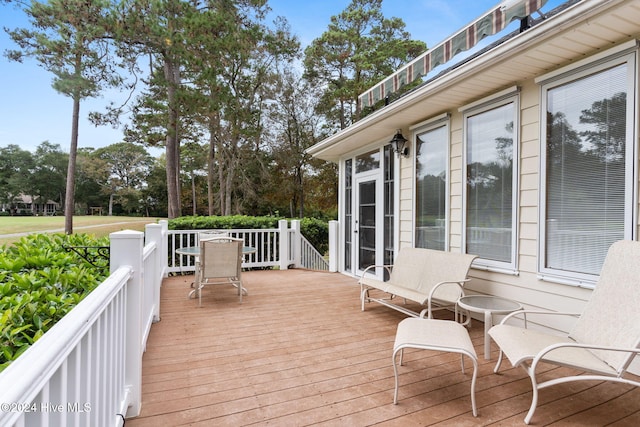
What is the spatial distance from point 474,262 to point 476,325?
28.1 inches

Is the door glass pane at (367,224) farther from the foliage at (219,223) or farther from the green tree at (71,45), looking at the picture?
the green tree at (71,45)

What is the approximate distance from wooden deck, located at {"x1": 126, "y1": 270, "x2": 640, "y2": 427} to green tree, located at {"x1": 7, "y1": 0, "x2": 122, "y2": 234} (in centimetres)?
977

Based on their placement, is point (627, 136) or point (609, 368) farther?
point (627, 136)

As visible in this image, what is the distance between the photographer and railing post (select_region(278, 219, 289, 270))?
7531 mm

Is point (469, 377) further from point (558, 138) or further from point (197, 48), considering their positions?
point (197, 48)

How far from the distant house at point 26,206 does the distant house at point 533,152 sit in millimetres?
38681

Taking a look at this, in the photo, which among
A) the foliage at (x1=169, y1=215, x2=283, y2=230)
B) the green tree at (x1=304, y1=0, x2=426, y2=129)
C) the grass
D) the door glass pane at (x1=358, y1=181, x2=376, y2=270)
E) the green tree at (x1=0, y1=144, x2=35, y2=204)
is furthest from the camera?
the green tree at (x1=0, y1=144, x2=35, y2=204)

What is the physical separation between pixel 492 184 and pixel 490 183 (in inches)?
1.1

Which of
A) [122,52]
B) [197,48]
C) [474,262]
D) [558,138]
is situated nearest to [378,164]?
[474,262]

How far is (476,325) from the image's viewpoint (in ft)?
12.7

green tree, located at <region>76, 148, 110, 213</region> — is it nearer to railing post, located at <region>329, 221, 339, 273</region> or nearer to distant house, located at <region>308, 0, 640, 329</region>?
railing post, located at <region>329, 221, 339, 273</region>

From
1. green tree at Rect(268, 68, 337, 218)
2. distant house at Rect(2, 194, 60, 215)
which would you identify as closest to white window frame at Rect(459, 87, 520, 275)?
green tree at Rect(268, 68, 337, 218)

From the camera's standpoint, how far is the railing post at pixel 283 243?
Result: 24.7ft

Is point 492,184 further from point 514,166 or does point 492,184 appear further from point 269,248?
point 269,248
